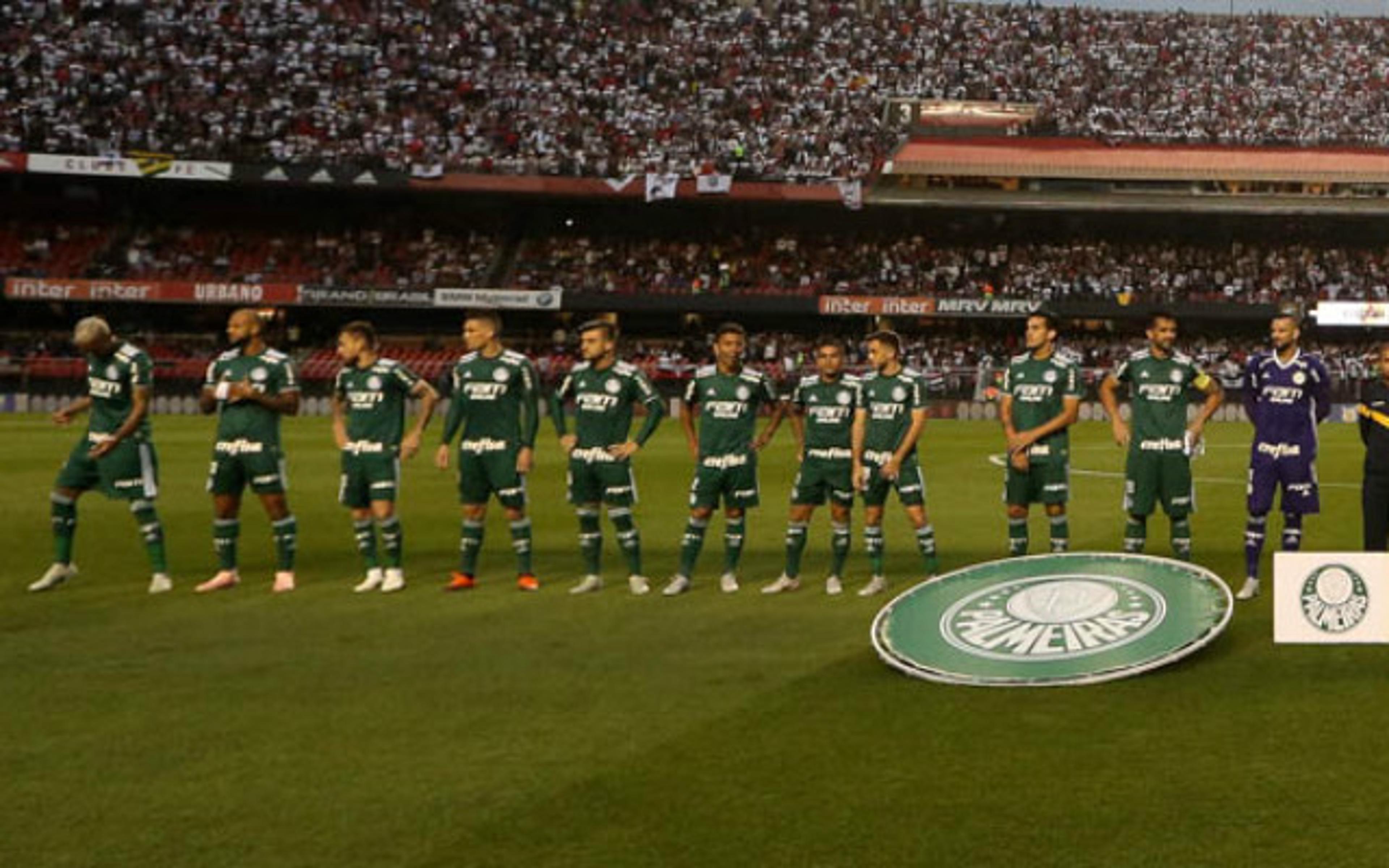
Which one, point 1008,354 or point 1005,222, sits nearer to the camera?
point 1008,354

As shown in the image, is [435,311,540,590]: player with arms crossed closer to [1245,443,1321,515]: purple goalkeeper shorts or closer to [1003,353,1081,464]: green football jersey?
[1003,353,1081,464]: green football jersey

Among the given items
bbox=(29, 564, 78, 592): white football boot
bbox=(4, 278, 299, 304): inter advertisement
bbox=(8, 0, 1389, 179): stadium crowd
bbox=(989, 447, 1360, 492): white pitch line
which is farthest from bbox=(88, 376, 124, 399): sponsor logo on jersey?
bbox=(8, 0, 1389, 179): stadium crowd

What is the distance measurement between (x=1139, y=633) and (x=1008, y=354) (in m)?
45.4

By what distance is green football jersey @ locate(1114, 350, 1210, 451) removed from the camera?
11312mm

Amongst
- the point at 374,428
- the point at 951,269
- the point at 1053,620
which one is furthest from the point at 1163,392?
the point at 951,269

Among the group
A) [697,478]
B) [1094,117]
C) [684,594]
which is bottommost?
[684,594]

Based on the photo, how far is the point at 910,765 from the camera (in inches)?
250

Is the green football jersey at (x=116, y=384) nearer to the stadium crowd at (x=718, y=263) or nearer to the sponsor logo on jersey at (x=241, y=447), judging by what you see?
the sponsor logo on jersey at (x=241, y=447)

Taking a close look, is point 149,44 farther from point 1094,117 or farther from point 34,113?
point 1094,117

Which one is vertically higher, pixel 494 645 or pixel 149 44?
pixel 149 44

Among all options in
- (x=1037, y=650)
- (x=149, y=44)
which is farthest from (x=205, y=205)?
(x=1037, y=650)

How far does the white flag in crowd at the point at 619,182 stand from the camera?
49.2 metres

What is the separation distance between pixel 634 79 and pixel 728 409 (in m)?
46.7

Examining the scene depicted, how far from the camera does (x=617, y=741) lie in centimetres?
685
